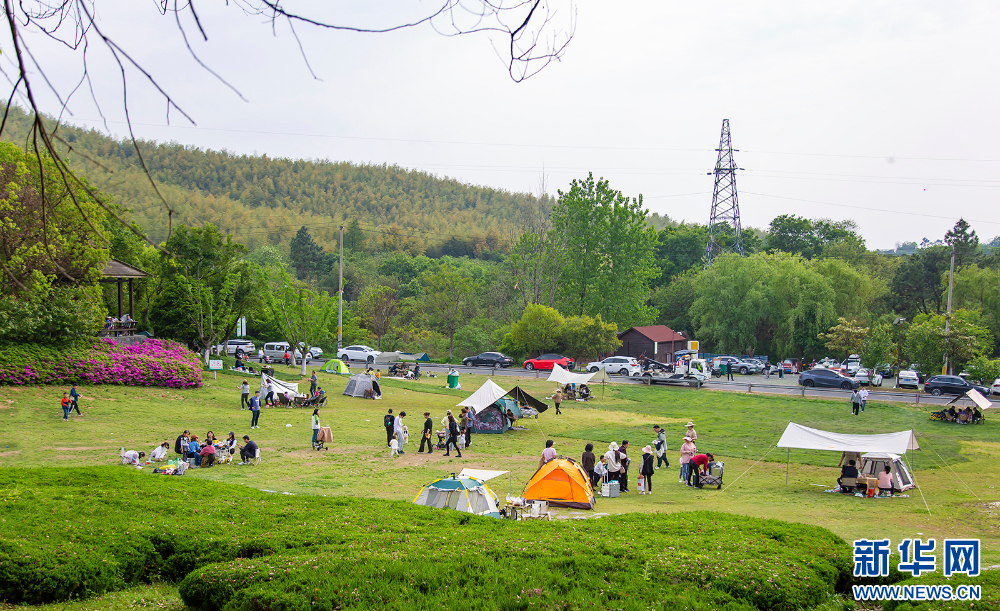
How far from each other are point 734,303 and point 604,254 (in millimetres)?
11775

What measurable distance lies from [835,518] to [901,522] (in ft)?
3.79

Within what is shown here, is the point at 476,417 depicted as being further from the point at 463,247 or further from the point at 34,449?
the point at 463,247

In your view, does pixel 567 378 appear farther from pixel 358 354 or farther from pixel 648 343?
pixel 648 343

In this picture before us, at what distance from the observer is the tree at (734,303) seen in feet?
186

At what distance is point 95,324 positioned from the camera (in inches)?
1148

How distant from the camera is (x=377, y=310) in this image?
200 feet

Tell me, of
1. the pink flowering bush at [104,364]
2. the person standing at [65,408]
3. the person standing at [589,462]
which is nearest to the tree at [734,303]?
the pink flowering bush at [104,364]

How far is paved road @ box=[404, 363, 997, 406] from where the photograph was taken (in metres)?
34.4

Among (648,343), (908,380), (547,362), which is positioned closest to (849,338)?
(908,380)

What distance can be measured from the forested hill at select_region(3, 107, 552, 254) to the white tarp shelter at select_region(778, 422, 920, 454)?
9023 centimetres

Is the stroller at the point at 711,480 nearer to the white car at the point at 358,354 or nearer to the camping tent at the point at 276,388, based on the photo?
the camping tent at the point at 276,388

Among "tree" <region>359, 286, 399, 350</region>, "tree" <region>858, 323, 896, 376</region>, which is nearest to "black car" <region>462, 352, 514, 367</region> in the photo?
"tree" <region>359, 286, 399, 350</region>

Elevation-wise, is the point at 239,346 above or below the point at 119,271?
below

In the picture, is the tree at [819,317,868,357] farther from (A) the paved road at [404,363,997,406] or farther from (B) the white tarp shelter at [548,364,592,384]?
(B) the white tarp shelter at [548,364,592,384]
